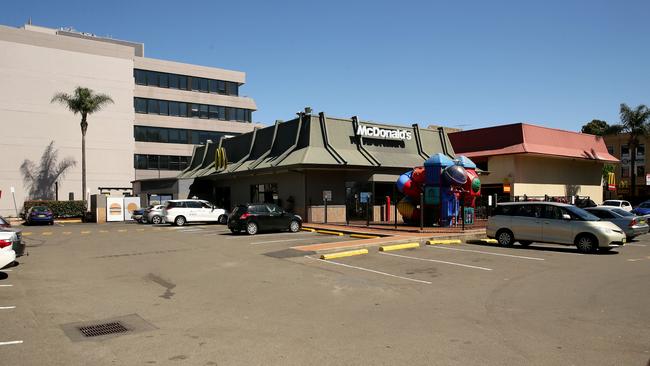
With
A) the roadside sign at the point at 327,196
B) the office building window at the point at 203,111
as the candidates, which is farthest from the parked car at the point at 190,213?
the office building window at the point at 203,111

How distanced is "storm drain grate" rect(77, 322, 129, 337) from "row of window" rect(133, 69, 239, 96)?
57891 millimetres

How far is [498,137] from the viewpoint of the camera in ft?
132

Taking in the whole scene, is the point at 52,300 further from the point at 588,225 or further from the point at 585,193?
the point at 585,193

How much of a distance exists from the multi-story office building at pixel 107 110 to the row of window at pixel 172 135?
0.39ft

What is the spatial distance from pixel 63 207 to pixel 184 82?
22732 millimetres

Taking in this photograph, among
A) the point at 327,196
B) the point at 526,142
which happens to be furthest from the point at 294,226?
the point at 526,142

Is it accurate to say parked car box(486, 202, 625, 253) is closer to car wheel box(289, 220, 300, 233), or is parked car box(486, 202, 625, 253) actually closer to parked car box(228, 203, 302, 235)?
car wheel box(289, 220, 300, 233)

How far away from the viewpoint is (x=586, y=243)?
1627 centimetres

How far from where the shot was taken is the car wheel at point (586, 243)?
1617cm

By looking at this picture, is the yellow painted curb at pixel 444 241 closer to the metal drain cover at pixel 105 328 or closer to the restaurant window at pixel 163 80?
the metal drain cover at pixel 105 328

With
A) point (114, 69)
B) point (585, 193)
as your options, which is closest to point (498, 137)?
point (585, 193)

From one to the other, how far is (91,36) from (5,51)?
75.5ft

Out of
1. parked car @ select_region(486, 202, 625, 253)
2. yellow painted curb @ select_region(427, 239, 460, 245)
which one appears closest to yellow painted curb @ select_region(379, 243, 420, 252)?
yellow painted curb @ select_region(427, 239, 460, 245)

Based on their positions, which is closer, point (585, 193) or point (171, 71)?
point (585, 193)
